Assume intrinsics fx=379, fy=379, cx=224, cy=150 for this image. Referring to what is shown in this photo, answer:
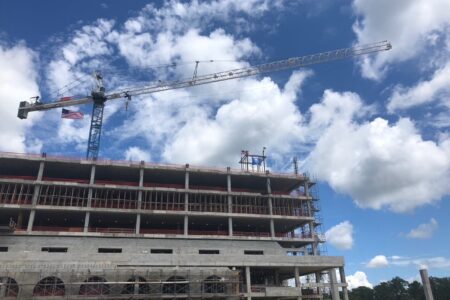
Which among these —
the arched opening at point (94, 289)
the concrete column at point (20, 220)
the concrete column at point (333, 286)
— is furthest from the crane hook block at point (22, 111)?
the concrete column at point (333, 286)

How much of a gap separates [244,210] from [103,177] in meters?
24.9

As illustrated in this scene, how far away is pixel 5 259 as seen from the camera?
46.3m

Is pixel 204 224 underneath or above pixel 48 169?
underneath

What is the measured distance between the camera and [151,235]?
5638cm

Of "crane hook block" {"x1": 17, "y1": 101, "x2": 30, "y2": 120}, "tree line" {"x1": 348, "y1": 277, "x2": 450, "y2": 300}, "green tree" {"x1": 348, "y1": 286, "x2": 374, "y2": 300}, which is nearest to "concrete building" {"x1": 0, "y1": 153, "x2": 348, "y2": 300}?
"crane hook block" {"x1": 17, "y1": 101, "x2": 30, "y2": 120}

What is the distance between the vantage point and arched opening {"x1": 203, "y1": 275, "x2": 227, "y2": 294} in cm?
4616

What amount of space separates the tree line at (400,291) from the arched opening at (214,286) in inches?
3511

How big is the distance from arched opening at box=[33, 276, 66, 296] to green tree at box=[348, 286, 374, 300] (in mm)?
116778

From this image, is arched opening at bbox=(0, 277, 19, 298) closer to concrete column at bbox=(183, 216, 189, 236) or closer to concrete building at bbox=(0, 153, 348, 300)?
concrete building at bbox=(0, 153, 348, 300)

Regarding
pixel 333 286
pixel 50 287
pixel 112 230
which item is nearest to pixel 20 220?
pixel 112 230

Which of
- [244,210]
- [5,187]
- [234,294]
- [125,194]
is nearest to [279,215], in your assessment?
[244,210]

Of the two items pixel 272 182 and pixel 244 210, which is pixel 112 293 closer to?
pixel 244 210

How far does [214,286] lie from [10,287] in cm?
2298

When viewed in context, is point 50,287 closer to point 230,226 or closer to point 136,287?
point 136,287
